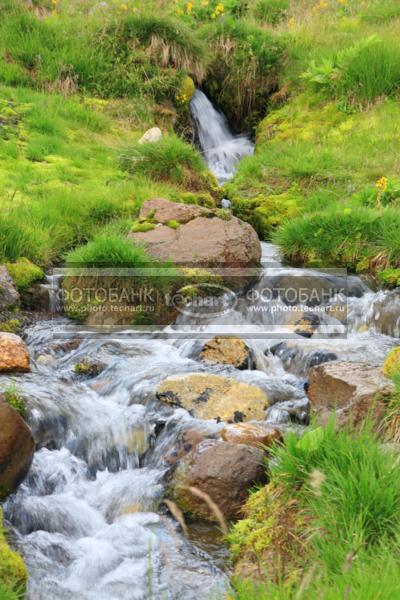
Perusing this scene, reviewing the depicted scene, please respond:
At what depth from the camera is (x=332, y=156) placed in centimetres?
1086

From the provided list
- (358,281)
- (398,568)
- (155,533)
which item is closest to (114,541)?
(155,533)

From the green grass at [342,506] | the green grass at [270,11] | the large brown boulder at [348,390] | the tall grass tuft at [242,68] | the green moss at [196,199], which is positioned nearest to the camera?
the green grass at [342,506]

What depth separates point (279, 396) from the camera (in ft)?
18.2

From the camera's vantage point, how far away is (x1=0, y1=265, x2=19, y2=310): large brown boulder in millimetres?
6645

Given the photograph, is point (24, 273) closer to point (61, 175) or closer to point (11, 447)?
point (61, 175)

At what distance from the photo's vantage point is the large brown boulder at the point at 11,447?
3.98m

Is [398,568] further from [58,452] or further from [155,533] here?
[58,452]

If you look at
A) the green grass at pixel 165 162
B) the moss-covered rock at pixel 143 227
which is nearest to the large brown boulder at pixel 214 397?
the moss-covered rock at pixel 143 227

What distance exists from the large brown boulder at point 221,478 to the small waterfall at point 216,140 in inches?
346

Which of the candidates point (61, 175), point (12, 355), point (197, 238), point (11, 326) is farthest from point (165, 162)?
point (12, 355)

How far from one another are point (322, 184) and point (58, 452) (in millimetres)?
6832

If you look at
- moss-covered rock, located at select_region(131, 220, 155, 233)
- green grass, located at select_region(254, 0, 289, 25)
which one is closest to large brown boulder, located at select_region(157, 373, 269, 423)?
moss-covered rock, located at select_region(131, 220, 155, 233)

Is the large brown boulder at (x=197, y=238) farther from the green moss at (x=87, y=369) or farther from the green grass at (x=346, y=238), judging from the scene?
the green moss at (x=87, y=369)

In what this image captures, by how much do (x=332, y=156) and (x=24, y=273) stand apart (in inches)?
236
